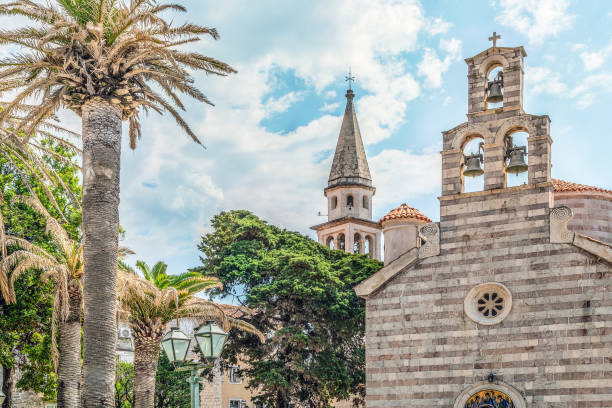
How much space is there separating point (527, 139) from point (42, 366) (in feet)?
60.8

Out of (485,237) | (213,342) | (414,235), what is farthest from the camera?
(414,235)

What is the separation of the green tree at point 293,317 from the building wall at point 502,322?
12.8 meters

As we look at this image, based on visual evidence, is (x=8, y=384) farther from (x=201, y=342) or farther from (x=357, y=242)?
(x=357, y=242)

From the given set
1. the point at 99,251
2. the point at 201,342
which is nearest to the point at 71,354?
the point at 99,251

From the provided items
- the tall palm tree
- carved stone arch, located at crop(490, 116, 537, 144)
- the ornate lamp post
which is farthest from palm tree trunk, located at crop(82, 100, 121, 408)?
carved stone arch, located at crop(490, 116, 537, 144)

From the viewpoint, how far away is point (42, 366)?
3030 centimetres

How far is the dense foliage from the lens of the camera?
29.9m

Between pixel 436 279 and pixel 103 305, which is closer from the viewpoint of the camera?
pixel 103 305

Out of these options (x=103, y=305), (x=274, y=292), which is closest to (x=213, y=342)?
(x=103, y=305)

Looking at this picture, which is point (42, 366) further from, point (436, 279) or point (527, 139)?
point (527, 139)

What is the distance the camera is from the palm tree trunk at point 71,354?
1003 inches

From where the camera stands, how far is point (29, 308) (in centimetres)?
3009

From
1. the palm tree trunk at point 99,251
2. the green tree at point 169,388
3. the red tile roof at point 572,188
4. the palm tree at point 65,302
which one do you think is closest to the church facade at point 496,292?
the red tile roof at point 572,188

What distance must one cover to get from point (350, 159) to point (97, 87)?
38044 millimetres
